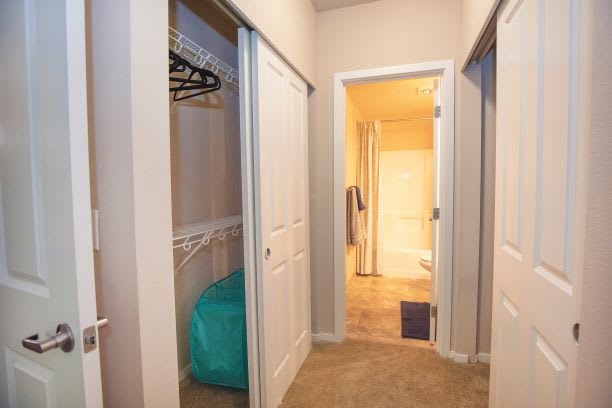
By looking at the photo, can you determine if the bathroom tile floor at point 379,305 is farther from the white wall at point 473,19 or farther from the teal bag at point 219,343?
the white wall at point 473,19

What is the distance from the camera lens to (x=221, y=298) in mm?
1951

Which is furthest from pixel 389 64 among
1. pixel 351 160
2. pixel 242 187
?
pixel 351 160

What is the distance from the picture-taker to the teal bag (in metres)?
1.74

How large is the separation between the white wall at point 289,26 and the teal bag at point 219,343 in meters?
1.50

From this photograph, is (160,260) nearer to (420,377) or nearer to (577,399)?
(577,399)

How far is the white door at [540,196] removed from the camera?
750 millimetres

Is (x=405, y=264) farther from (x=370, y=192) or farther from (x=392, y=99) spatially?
(x=392, y=99)

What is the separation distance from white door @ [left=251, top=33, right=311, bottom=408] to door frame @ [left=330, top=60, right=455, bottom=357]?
27 centimetres

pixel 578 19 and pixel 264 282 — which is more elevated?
pixel 578 19

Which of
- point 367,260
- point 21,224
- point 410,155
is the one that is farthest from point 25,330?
point 410,155

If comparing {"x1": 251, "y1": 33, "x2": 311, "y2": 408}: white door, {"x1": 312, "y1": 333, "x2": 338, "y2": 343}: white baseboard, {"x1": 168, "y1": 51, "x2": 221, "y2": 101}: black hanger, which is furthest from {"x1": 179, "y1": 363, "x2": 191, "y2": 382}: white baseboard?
{"x1": 168, "y1": 51, "x2": 221, "y2": 101}: black hanger

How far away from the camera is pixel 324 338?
2439 millimetres

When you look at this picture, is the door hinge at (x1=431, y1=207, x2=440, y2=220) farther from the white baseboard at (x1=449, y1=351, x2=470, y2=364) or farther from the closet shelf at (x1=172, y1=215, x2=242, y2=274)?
the closet shelf at (x1=172, y1=215, x2=242, y2=274)

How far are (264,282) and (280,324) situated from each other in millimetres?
368
